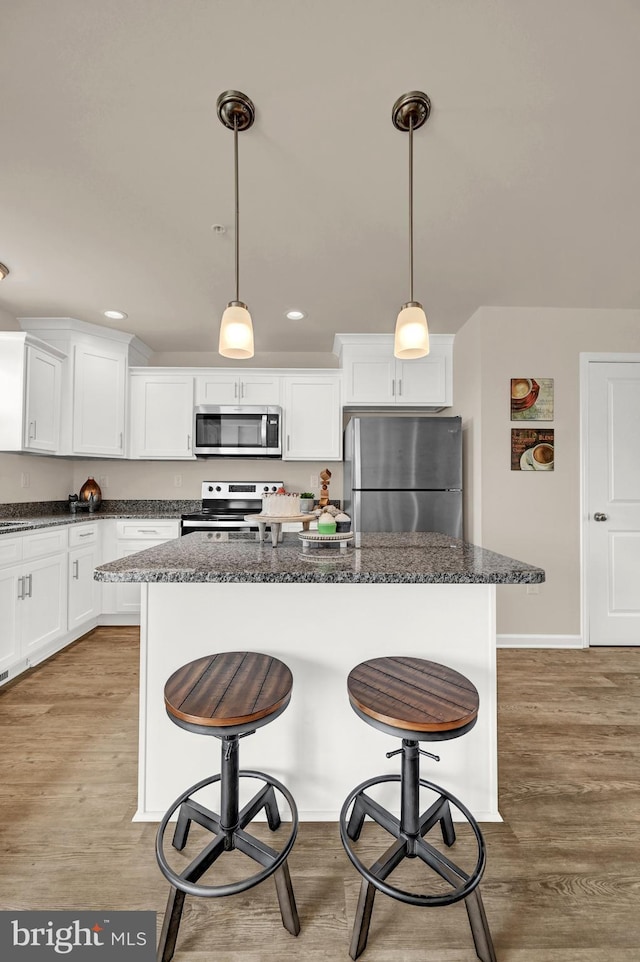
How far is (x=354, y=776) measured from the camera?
A: 1.52m

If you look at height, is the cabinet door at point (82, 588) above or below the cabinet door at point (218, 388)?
below

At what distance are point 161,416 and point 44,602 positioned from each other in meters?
1.76

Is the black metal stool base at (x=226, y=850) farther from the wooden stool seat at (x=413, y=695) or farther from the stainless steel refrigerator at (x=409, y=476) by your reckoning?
the stainless steel refrigerator at (x=409, y=476)

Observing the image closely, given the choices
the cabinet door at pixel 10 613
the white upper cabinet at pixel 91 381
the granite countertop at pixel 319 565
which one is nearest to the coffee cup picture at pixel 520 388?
the granite countertop at pixel 319 565

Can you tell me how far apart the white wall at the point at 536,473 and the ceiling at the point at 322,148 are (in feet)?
0.93

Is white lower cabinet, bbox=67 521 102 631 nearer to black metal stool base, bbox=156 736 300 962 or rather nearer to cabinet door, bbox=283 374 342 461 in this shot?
cabinet door, bbox=283 374 342 461

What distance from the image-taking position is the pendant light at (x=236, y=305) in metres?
1.45

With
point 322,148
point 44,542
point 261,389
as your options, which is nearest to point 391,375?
point 261,389

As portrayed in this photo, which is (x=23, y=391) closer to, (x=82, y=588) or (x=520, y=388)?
(x=82, y=588)

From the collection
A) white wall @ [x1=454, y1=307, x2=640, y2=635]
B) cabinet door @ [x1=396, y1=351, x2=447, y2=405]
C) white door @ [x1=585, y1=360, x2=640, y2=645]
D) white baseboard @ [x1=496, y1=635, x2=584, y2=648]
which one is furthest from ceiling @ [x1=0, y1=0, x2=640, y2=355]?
white baseboard @ [x1=496, y1=635, x2=584, y2=648]

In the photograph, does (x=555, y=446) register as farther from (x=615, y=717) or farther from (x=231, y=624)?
(x=231, y=624)

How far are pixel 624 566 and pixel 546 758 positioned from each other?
1898mm

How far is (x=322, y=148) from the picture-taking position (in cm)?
168

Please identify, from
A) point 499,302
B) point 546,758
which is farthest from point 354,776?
point 499,302
